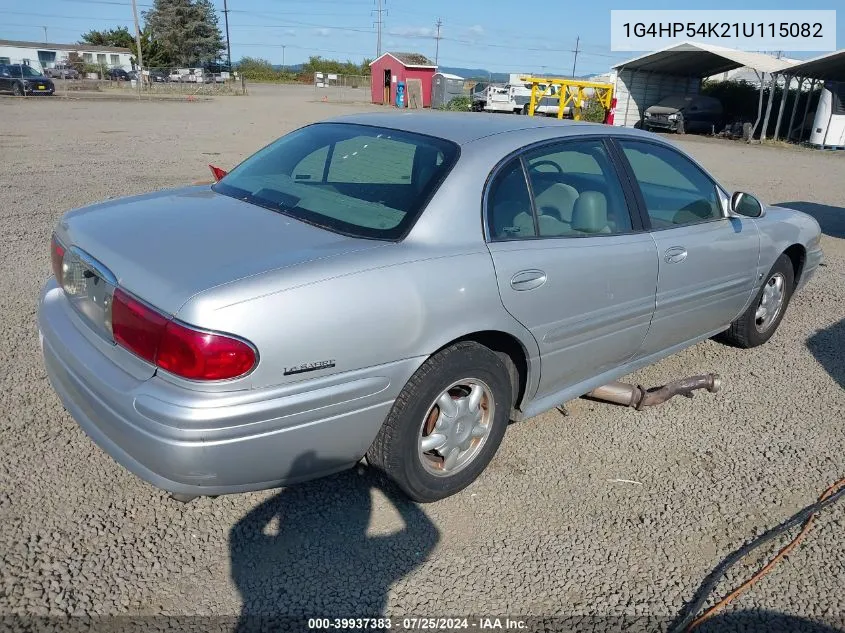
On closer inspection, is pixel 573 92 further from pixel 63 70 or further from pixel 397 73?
pixel 63 70

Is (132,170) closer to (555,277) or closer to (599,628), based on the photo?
(555,277)

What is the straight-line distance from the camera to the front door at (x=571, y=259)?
9.46 ft

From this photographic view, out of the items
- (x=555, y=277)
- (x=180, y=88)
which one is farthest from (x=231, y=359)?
(x=180, y=88)

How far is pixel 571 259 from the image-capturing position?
3.05 meters

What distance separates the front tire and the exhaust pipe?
0.97m

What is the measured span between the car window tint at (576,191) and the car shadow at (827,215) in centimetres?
713

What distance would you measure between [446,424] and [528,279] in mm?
696

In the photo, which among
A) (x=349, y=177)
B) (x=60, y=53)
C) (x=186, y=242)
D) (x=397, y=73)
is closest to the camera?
(x=186, y=242)

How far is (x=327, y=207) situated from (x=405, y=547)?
1.43 m

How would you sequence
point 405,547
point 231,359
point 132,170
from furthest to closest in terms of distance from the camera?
1. point 132,170
2. point 405,547
3. point 231,359

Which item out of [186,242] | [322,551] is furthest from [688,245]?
[186,242]

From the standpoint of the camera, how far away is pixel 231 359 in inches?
84.7

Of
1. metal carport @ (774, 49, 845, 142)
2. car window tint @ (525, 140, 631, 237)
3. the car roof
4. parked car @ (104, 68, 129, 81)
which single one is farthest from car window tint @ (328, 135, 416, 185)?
parked car @ (104, 68, 129, 81)

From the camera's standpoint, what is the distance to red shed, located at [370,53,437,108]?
44.8m
